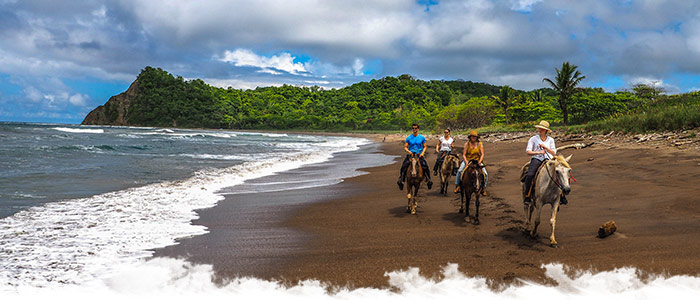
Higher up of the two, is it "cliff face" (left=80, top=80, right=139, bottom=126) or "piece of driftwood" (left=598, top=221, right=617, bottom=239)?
"cliff face" (left=80, top=80, right=139, bottom=126)

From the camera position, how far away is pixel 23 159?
2006cm

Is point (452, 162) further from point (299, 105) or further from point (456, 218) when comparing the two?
point (299, 105)

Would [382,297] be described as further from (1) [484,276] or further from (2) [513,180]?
(2) [513,180]

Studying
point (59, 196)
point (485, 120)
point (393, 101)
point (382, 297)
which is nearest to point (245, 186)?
point (59, 196)

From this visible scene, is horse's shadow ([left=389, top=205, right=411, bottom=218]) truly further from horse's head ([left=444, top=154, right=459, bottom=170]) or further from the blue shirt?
horse's head ([left=444, top=154, right=459, bottom=170])

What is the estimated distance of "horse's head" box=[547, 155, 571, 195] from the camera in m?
5.91

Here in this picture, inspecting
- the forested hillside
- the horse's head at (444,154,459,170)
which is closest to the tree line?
the forested hillside

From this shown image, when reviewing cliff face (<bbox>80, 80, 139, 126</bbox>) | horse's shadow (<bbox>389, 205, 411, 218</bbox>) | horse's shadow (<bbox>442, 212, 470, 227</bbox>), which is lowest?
horse's shadow (<bbox>389, 205, 411, 218</bbox>)

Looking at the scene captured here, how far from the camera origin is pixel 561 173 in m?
6.01

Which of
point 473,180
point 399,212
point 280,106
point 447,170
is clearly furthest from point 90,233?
point 280,106

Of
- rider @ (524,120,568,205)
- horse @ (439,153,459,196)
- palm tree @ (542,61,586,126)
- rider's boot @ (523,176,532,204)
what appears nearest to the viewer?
rider @ (524,120,568,205)

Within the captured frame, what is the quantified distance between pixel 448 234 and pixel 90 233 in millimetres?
6203

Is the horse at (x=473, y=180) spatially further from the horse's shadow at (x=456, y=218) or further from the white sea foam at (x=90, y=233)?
the white sea foam at (x=90, y=233)

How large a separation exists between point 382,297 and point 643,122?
66.5 feet
